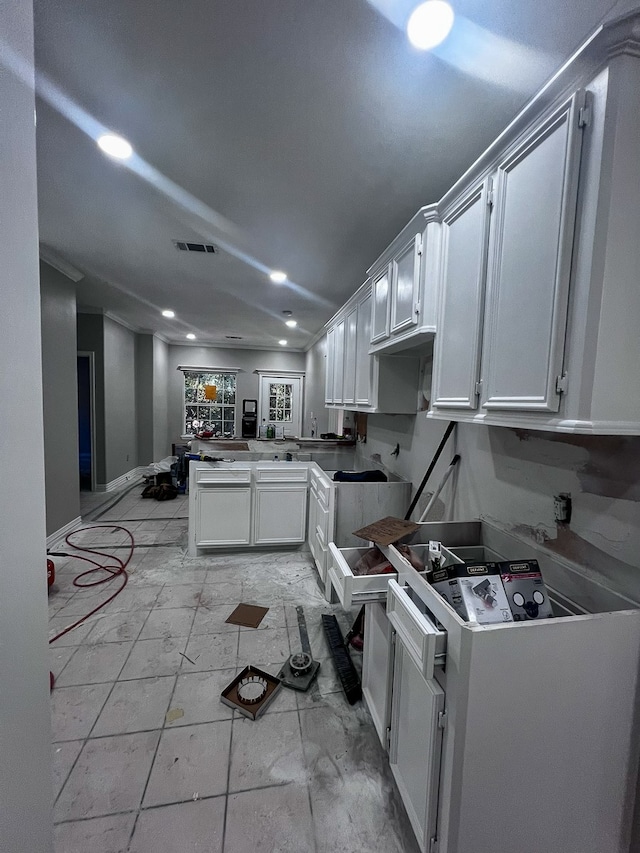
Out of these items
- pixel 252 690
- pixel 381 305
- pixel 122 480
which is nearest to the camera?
pixel 252 690

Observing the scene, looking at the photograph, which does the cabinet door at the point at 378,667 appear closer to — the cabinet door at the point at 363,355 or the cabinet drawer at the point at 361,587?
the cabinet drawer at the point at 361,587

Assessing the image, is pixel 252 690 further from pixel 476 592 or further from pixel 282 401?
pixel 282 401

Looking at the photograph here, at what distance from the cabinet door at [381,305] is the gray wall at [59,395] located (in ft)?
9.90

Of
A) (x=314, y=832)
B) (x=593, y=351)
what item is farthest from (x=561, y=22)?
(x=314, y=832)

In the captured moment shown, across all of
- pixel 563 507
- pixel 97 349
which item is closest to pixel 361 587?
pixel 563 507

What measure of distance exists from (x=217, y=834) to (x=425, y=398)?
2.31 meters

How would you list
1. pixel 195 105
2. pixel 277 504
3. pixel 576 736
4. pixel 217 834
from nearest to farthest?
pixel 576 736 → pixel 217 834 → pixel 195 105 → pixel 277 504

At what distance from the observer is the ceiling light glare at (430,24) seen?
102 centimetres

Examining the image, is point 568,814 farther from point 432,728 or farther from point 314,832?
point 314,832

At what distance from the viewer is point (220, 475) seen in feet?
10.4

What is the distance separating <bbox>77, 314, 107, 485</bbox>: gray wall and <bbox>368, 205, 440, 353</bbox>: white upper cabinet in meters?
4.45

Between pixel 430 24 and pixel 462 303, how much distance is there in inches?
33.7

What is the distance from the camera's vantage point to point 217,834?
1218 mm

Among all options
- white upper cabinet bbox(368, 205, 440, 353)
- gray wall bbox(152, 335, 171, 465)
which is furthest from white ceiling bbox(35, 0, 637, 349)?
gray wall bbox(152, 335, 171, 465)
